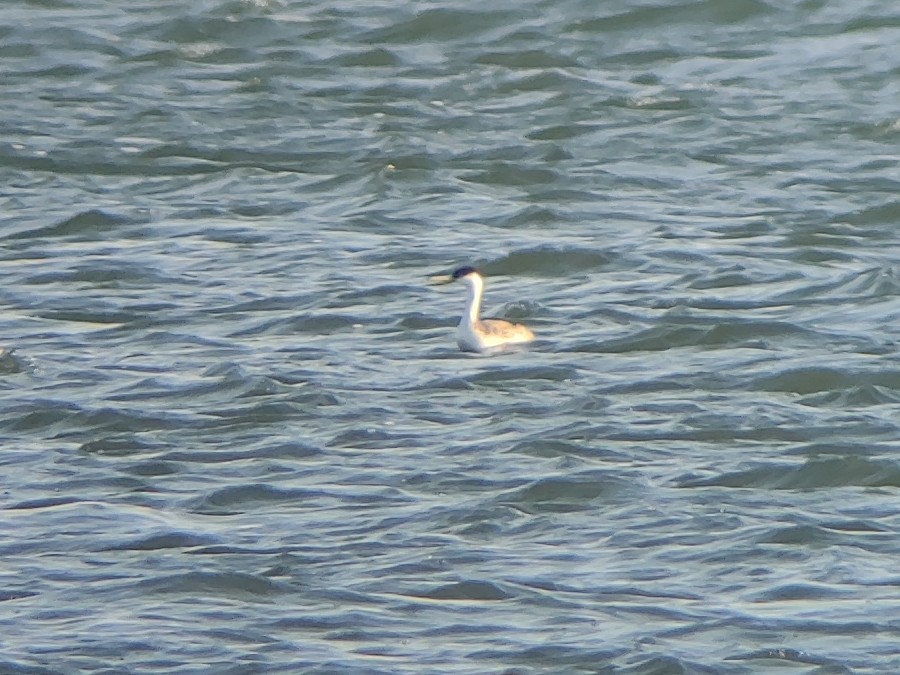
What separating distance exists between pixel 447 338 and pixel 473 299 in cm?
39

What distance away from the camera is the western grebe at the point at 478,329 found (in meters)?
13.8

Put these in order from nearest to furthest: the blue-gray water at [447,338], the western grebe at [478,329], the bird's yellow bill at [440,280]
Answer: the blue-gray water at [447,338] < the western grebe at [478,329] < the bird's yellow bill at [440,280]

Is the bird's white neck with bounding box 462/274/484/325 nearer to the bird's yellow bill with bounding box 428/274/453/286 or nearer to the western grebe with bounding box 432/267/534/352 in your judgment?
the western grebe with bounding box 432/267/534/352

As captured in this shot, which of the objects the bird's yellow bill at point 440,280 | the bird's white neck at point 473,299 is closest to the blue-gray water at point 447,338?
the bird's yellow bill at point 440,280

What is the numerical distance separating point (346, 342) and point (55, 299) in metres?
2.23

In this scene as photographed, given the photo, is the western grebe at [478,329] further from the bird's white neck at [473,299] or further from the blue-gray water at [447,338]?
the blue-gray water at [447,338]

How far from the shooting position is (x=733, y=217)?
1697 cm

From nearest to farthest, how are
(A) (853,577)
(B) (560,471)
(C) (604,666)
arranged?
(C) (604,666)
(A) (853,577)
(B) (560,471)

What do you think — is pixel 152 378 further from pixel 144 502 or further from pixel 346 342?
pixel 144 502

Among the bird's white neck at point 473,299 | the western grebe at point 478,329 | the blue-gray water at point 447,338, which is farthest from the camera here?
the bird's white neck at point 473,299

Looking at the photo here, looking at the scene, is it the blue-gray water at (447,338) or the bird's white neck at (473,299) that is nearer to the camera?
the blue-gray water at (447,338)

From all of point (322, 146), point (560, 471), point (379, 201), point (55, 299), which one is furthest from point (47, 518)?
point (322, 146)

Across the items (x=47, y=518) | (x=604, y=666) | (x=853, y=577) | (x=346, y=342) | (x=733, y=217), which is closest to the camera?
(x=604, y=666)

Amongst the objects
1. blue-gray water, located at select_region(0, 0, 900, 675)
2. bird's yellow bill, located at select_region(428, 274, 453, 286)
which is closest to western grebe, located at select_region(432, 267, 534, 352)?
blue-gray water, located at select_region(0, 0, 900, 675)
